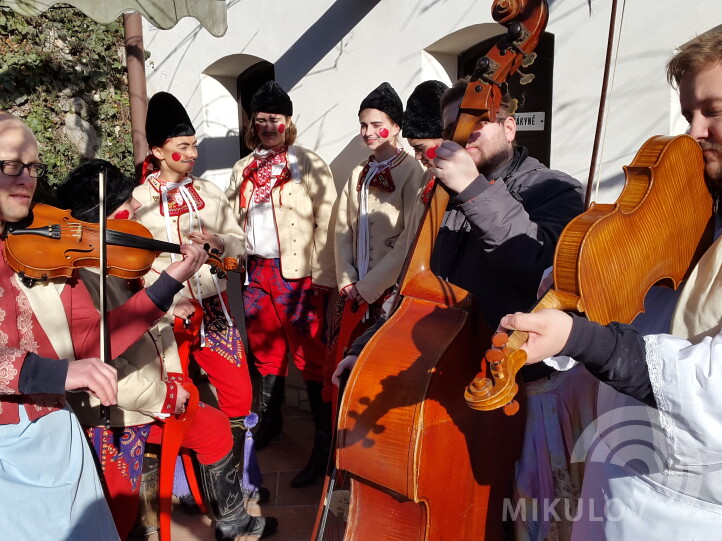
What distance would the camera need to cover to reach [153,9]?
371cm

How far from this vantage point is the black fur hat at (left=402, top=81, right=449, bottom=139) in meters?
3.56

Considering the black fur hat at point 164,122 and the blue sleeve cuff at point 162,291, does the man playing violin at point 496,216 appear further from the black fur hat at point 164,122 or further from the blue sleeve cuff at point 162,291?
the black fur hat at point 164,122

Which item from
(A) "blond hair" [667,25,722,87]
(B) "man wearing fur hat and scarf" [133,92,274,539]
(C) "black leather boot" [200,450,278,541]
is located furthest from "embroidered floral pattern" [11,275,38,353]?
(A) "blond hair" [667,25,722,87]

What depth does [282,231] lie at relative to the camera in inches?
161

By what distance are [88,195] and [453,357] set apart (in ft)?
5.65

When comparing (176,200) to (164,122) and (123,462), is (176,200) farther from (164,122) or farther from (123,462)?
(123,462)

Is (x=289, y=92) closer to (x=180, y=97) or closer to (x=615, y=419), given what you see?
(x=180, y=97)

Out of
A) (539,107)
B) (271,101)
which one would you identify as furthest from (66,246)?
(539,107)

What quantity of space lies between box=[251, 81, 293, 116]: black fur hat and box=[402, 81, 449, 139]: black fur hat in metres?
0.90

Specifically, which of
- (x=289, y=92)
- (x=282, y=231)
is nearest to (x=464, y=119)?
(x=282, y=231)

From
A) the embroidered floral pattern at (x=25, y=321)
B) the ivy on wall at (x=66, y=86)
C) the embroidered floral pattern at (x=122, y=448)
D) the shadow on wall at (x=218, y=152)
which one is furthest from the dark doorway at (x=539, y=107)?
the ivy on wall at (x=66, y=86)

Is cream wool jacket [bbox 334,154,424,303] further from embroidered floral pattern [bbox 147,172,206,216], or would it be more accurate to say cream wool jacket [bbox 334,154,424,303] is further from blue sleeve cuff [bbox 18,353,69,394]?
blue sleeve cuff [bbox 18,353,69,394]

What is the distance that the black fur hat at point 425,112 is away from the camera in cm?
356

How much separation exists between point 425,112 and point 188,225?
1.40 metres
